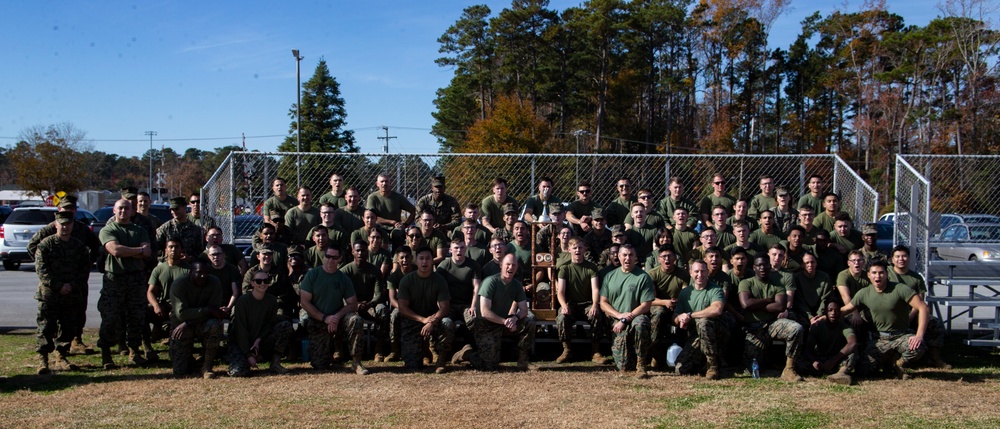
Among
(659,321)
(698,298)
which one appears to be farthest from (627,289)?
(698,298)

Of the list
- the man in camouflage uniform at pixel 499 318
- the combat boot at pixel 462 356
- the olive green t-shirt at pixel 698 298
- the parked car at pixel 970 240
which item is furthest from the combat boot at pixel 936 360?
the combat boot at pixel 462 356

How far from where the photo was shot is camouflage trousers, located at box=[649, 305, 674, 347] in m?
8.09

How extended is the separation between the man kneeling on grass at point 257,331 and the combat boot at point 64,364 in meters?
1.72

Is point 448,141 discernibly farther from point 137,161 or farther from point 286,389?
point 137,161

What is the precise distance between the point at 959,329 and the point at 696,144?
38358 mm

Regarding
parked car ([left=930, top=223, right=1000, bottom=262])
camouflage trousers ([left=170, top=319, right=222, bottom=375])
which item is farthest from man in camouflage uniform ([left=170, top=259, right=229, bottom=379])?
parked car ([left=930, top=223, right=1000, bottom=262])

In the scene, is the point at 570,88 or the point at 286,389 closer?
the point at 286,389

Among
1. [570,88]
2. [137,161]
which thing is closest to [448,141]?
[570,88]

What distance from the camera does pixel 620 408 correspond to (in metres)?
6.50

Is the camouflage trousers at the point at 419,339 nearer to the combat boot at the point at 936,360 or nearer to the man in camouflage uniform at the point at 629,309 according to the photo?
the man in camouflage uniform at the point at 629,309

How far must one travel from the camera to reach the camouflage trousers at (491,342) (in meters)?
8.20

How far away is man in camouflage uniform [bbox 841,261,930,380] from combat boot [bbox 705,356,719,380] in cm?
149

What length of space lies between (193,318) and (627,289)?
4.43 m

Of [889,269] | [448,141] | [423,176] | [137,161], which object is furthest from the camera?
[137,161]
